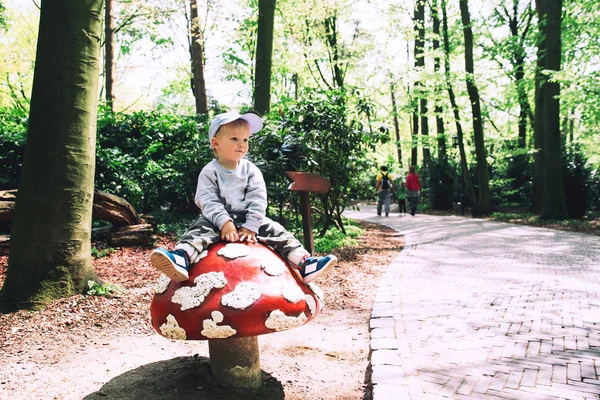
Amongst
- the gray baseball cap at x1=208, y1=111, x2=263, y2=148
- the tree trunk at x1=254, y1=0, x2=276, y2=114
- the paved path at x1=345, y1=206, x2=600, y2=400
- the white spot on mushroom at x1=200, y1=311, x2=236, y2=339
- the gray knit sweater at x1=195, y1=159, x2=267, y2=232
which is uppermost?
the tree trunk at x1=254, y1=0, x2=276, y2=114

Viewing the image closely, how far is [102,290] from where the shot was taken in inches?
204

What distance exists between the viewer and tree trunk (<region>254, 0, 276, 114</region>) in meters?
10.2

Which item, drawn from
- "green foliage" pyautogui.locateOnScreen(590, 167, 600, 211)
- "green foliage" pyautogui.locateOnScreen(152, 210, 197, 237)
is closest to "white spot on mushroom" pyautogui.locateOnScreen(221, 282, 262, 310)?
"green foliage" pyautogui.locateOnScreen(152, 210, 197, 237)

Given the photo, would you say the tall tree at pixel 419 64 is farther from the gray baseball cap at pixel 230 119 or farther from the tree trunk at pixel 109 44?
the gray baseball cap at pixel 230 119

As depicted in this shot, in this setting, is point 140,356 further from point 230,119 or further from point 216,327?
point 230,119

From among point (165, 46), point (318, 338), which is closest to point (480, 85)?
point (165, 46)

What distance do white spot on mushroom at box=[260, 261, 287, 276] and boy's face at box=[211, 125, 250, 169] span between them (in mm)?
803

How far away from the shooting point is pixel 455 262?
822 centimetres

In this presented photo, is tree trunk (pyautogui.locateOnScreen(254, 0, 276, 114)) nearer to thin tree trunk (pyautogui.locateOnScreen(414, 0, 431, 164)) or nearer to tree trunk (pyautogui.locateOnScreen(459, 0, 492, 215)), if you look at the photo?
tree trunk (pyautogui.locateOnScreen(459, 0, 492, 215))

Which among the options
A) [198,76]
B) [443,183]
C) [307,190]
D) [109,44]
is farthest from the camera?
[443,183]

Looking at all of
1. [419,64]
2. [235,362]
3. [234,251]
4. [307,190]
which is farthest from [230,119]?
[419,64]

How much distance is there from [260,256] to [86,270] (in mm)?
3201

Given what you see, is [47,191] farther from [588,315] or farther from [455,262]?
[455,262]

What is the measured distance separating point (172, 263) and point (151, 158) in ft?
29.2
